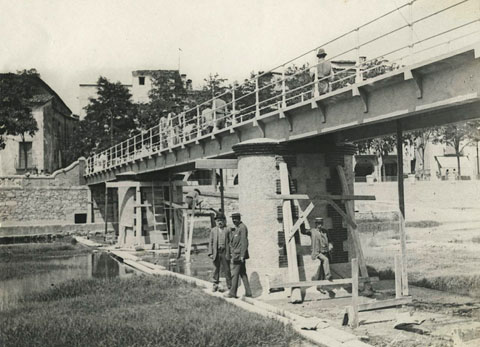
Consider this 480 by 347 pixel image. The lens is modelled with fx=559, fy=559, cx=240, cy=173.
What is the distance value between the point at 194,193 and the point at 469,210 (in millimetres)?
23722

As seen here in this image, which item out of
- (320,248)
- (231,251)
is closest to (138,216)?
(231,251)

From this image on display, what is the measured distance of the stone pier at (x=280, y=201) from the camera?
43.0 feet

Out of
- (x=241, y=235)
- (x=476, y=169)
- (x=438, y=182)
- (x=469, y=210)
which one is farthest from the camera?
(x=476, y=169)

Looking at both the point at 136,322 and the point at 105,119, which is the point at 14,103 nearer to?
the point at 105,119

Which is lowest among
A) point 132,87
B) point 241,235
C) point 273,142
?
point 241,235

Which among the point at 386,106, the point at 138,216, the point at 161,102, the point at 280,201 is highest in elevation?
the point at 161,102

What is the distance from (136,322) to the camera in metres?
9.20

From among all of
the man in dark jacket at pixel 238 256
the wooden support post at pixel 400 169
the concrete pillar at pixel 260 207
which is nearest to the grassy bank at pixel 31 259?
the concrete pillar at pixel 260 207

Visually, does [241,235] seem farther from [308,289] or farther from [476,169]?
[476,169]

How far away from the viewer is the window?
182 feet

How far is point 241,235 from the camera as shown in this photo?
39.4 ft

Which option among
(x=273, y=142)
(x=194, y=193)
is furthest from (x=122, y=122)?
(x=273, y=142)

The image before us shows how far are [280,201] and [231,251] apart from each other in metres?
1.96

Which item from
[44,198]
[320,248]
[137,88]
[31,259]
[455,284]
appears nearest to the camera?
[320,248]
